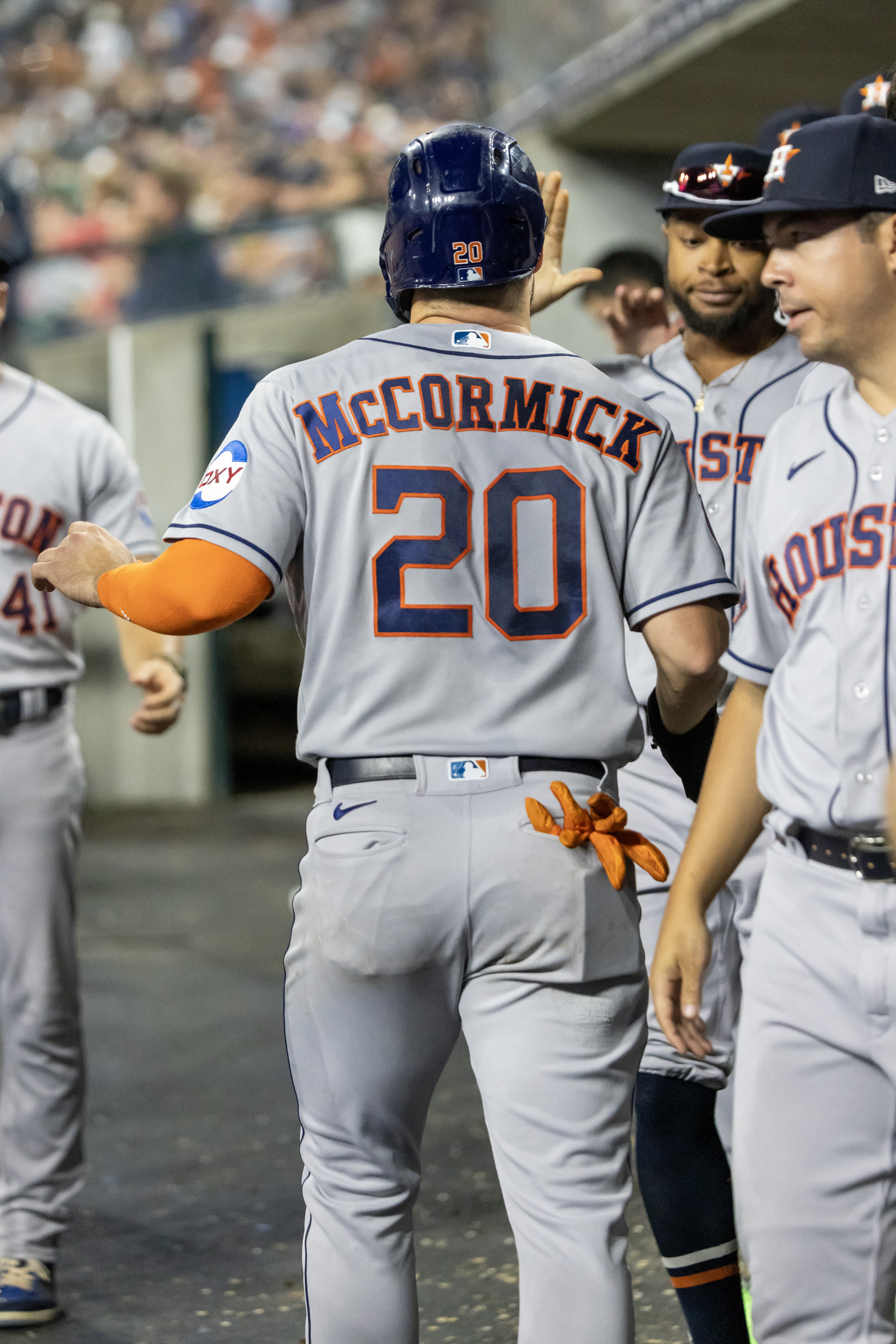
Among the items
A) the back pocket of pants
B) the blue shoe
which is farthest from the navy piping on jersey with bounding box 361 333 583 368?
the blue shoe

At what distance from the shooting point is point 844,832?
2.14 meters

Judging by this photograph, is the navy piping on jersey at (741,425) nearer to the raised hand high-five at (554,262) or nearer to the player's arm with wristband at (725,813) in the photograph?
the raised hand high-five at (554,262)

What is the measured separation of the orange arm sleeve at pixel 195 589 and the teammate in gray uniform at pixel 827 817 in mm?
730

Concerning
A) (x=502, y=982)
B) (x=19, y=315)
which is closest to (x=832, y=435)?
(x=502, y=982)

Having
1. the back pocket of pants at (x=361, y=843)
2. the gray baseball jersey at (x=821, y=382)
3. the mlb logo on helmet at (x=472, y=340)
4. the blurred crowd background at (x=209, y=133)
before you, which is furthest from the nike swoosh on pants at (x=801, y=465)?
the blurred crowd background at (x=209, y=133)

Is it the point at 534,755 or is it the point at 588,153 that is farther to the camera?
the point at 588,153

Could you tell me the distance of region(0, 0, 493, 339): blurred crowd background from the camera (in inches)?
449

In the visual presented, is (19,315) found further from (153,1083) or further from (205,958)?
(153,1083)

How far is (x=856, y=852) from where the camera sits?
6.95 ft

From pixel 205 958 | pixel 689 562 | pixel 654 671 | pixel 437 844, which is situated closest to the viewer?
pixel 437 844

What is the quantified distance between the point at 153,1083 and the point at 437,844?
348cm

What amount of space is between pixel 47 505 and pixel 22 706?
18.8 inches

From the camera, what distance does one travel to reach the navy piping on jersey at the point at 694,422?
340 cm

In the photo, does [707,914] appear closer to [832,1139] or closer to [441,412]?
[832,1139]
